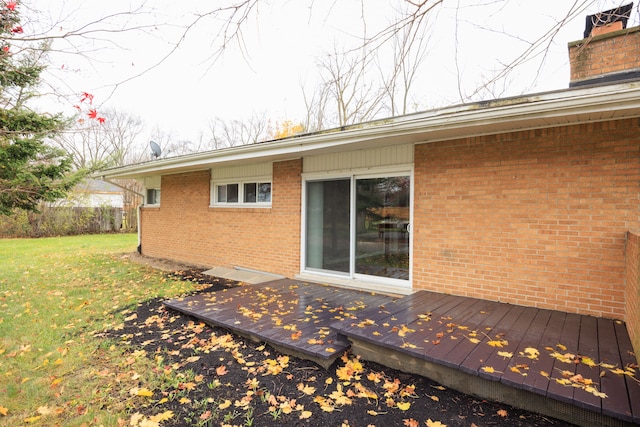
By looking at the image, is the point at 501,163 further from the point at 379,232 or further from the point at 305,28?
the point at 305,28

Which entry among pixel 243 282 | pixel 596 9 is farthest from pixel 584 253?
pixel 243 282

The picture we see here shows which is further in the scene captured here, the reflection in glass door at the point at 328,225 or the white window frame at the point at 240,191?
the white window frame at the point at 240,191

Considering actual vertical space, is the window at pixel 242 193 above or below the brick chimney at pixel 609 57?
below

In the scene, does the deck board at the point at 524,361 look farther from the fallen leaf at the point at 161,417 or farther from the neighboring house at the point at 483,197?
the fallen leaf at the point at 161,417

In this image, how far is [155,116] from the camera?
87.9 ft

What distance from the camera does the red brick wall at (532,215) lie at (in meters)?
3.58

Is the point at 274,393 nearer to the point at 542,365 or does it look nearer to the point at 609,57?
the point at 542,365

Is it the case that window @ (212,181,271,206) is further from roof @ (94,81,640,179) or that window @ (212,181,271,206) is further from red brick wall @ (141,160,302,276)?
roof @ (94,81,640,179)

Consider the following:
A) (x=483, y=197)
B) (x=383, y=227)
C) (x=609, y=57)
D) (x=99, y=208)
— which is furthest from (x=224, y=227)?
(x=99, y=208)

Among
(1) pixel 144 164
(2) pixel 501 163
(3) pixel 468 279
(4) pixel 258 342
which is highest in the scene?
(1) pixel 144 164

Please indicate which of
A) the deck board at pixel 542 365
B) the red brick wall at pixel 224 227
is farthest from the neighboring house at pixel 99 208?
the deck board at pixel 542 365

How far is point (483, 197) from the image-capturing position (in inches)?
172

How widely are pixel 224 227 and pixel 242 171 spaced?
1.52 meters

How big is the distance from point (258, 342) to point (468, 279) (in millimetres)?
2969
